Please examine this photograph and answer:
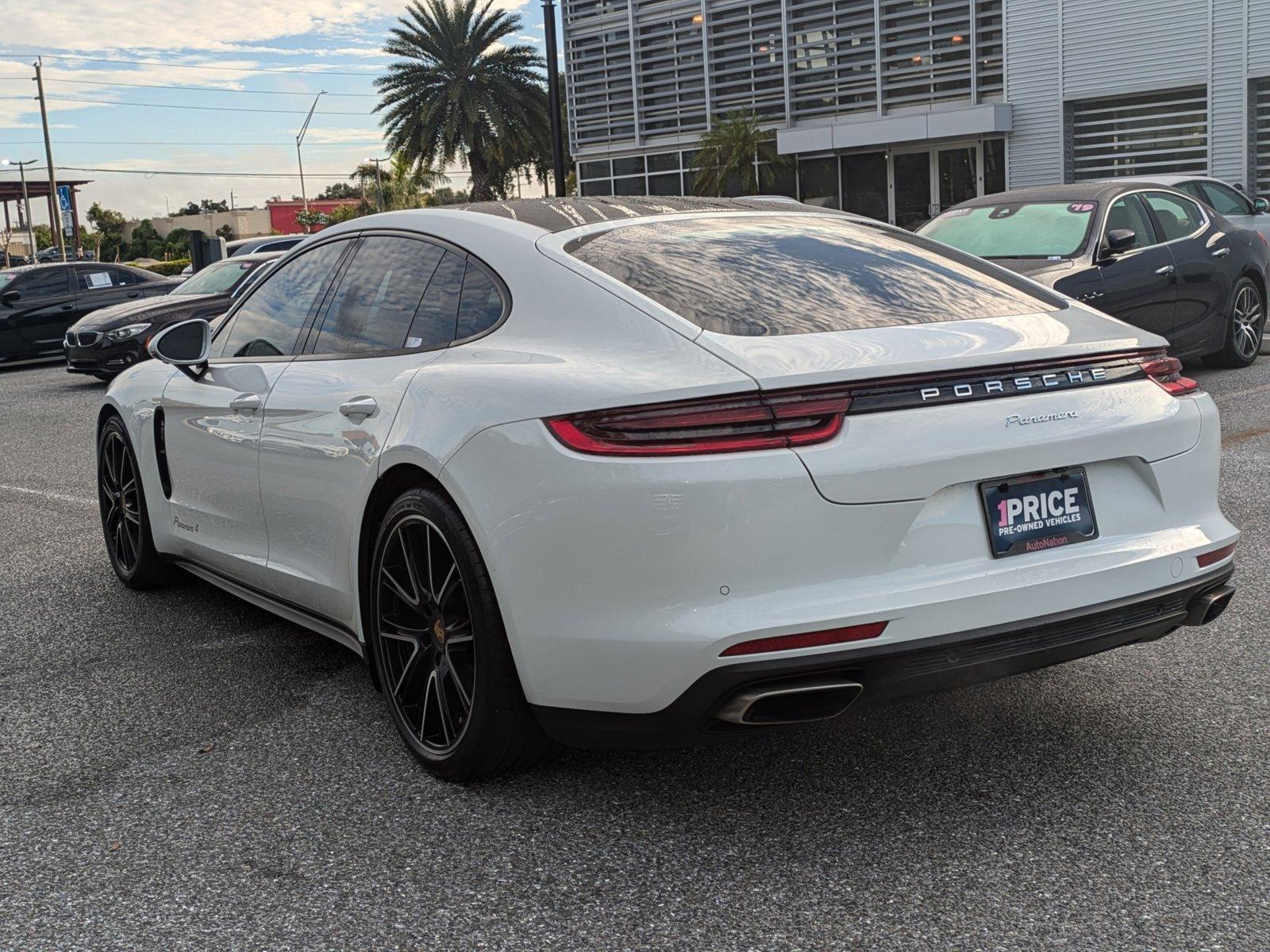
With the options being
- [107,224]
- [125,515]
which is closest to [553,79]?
[125,515]

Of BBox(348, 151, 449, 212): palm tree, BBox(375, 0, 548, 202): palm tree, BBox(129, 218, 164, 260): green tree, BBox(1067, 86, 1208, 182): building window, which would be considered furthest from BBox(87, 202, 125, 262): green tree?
BBox(1067, 86, 1208, 182): building window

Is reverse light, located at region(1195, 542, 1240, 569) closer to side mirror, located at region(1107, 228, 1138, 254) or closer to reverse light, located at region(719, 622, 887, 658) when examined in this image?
reverse light, located at region(719, 622, 887, 658)

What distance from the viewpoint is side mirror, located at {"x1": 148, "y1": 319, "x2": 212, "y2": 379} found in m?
4.65

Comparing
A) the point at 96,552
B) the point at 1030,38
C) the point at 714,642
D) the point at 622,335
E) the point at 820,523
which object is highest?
the point at 1030,38

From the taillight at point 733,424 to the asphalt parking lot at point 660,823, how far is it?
0.92m

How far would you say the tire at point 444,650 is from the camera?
10.5ft

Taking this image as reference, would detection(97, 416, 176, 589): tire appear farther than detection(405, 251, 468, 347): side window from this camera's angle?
Yes

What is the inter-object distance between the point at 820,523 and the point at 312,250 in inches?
94.1

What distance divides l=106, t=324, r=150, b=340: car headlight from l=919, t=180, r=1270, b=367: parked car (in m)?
9.08

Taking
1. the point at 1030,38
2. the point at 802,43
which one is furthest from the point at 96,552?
the point at 802,43

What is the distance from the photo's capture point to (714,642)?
2.80 m

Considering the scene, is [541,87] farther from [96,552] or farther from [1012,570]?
[1012,570]

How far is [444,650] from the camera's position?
3.43m

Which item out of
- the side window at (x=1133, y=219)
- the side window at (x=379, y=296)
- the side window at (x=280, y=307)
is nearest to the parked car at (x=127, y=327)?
the side window at (x=1133, y=219)
